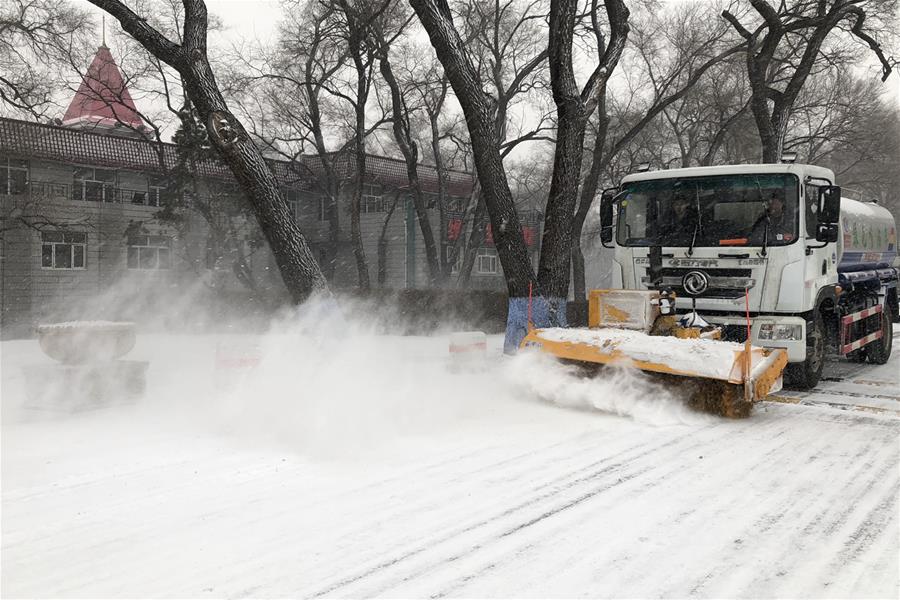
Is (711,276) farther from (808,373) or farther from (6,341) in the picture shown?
(6,341)

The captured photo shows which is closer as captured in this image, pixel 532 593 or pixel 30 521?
pixel 532 593

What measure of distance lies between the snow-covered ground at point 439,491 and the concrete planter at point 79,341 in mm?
698

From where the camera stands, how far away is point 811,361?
916cm

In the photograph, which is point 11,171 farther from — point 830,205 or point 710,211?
point 830,205

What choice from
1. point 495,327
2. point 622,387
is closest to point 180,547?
point 622,387

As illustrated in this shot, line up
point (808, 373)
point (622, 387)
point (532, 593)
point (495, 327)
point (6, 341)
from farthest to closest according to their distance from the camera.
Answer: point (495, 327), point (6, 341), point (808, 373), point (622, 387), point (532, 593)

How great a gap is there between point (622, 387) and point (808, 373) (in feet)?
10.4

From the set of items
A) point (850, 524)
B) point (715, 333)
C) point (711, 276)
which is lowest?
point (850, 524)

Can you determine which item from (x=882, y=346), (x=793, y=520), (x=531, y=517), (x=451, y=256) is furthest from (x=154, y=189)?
(x=793, y=520)

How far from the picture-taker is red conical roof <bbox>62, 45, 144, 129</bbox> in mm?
23781

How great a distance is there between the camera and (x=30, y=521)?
437 centimetres

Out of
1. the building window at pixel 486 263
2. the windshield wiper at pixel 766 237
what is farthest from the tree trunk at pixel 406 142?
the windshield wiper at pixel 766 237

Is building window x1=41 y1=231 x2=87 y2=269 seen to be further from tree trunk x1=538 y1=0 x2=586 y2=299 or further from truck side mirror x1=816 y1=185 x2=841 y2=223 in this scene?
truck side mirror x1=816 y1=185 x2=841 y2=223

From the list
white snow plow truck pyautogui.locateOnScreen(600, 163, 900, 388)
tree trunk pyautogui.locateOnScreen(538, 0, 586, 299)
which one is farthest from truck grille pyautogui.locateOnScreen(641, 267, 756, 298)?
tree trunk pyautogui.locateOnScreen(538, 0, 586, 299)
